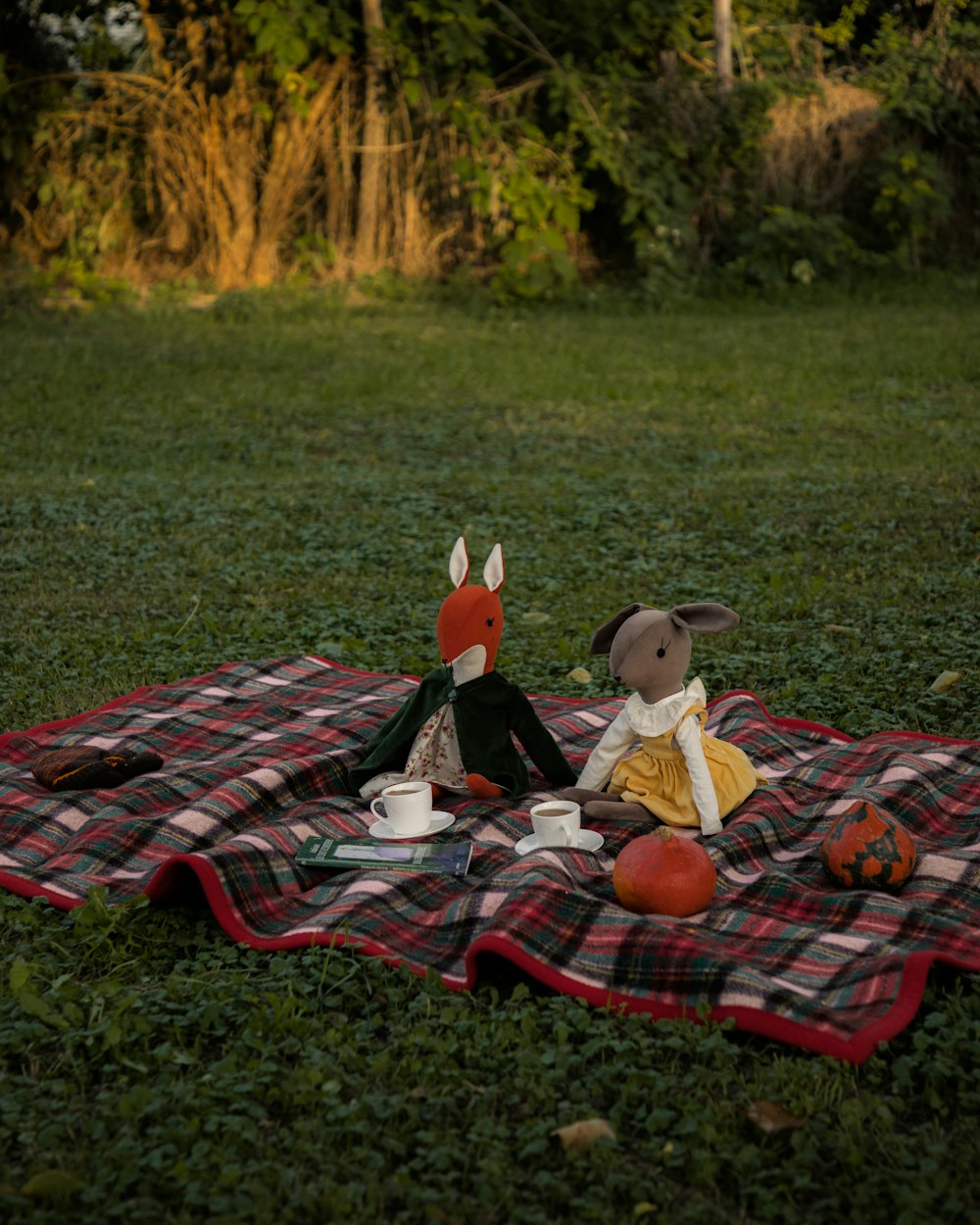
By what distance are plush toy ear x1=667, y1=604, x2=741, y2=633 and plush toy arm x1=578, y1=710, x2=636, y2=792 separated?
0.33 meters

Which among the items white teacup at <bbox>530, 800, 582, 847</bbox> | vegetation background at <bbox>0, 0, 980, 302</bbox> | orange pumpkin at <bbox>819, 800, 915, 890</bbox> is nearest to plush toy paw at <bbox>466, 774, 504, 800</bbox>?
white teacup at <bbox>530, 800, 582, 847</bbox>

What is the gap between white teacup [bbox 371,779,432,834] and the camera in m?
3.62

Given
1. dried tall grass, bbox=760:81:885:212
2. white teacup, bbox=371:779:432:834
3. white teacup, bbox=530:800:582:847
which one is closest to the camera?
white teacup, bbox=530:800:582:847

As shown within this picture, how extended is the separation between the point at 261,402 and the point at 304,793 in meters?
6.91

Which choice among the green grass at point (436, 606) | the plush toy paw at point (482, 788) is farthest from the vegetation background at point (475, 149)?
the plush toy paw at point (482, 788)

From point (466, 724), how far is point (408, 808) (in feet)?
1.30

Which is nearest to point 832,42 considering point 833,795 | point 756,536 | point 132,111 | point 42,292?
point 132,111

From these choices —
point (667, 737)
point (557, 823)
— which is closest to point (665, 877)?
point (557, 823)

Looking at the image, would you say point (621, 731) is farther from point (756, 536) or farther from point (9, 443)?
point (9, 443)

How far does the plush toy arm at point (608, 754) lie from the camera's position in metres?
3.82

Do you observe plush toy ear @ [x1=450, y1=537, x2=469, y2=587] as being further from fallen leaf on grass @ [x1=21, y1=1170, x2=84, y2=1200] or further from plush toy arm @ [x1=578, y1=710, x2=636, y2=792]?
fallen leaf on grass @ [x1=21, y1=1170, x2=84, y2=1200]

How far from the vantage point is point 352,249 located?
50.5 ft

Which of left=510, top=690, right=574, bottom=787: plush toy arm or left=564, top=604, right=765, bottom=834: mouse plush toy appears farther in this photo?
left=510, top=690, right=574, bottom=787: plush toy arm

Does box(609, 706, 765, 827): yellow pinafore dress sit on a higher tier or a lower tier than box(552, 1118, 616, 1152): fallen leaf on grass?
higher
